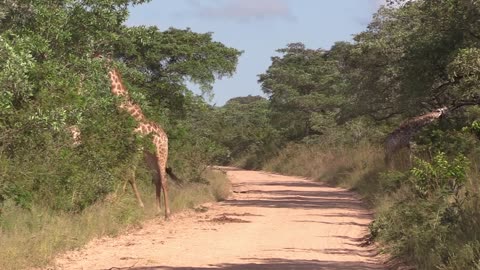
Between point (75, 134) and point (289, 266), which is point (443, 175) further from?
point (75, 134)

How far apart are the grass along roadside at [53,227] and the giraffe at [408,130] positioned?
22.1ft

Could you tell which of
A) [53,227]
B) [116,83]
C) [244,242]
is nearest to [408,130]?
[116,83]

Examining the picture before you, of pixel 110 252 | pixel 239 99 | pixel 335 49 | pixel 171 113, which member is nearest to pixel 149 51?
pixel 171 113

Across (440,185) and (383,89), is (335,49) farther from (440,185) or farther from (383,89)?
(440,185)

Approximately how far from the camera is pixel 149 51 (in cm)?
2144

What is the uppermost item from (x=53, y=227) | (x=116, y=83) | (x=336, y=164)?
(x=116, y=83)

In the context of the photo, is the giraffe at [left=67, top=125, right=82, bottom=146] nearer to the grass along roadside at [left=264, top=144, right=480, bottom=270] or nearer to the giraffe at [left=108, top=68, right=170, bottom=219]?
the giraffe at [left=108, top=68, right=170, bottom=219]

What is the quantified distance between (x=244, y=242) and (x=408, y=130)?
27.2 feet

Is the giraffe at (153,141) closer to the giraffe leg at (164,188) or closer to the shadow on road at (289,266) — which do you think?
the giraffe leg at (164,188)

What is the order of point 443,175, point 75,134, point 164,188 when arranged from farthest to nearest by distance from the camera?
1. point 164,188
2. point 75,134
3. point 443,175

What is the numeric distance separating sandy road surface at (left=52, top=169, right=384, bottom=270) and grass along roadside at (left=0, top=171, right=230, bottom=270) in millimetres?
223

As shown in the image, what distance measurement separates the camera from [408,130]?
63.0 ft

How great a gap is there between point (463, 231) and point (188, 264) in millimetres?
3430

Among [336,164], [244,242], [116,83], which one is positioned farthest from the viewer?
[336,164]
